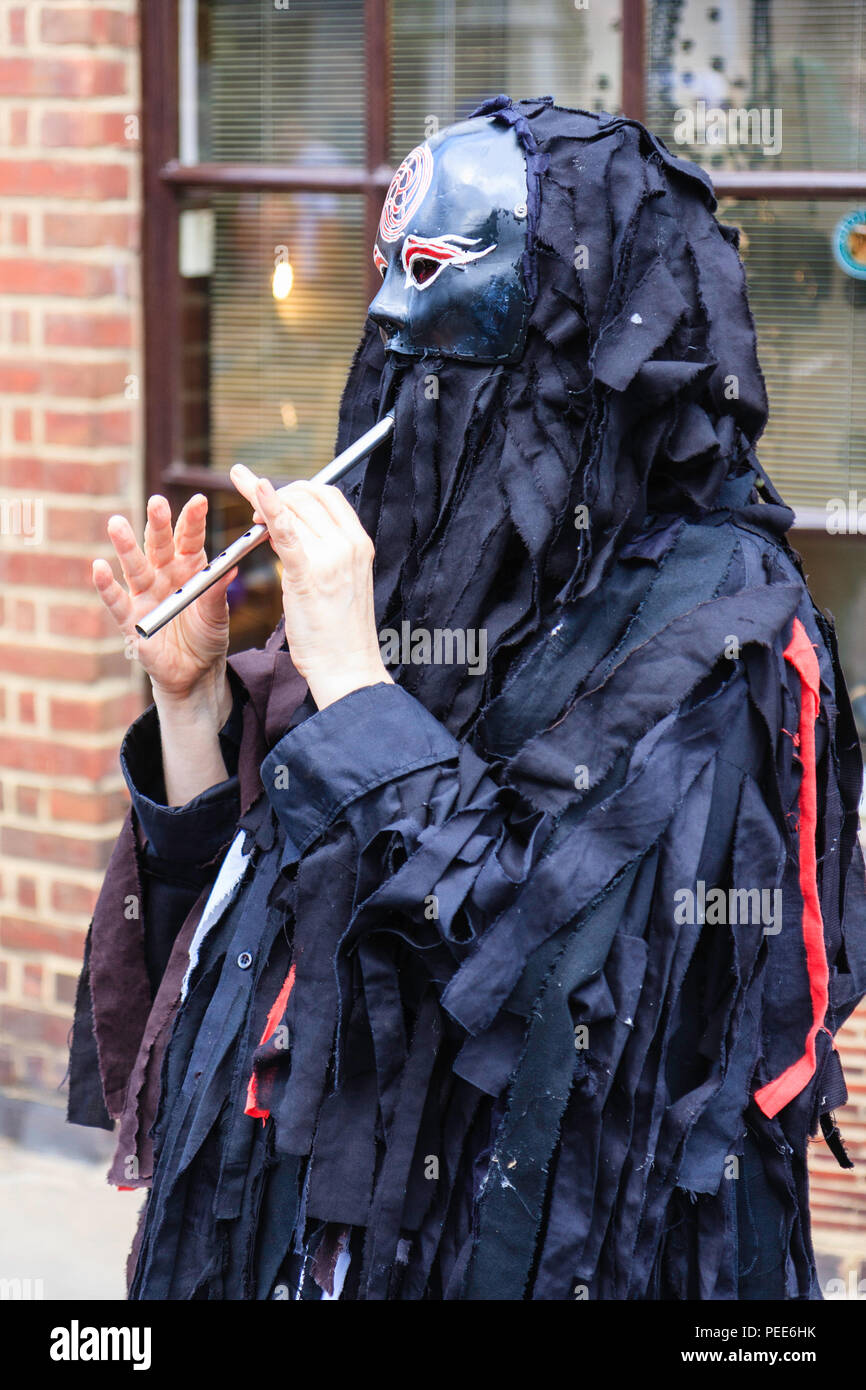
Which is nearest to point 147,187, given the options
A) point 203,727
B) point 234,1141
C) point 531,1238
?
point 203,727

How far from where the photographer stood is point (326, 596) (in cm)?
167

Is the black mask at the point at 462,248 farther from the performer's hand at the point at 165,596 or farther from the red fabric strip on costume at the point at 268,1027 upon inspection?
the red fabric strip on costume at the point at 268,1027

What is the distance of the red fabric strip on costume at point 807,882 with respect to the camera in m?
1.65

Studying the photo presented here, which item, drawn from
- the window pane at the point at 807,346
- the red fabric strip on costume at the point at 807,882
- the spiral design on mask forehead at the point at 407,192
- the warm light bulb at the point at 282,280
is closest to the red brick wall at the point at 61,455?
the warm light bulb at the point at 282,280

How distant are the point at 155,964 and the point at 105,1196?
170 cm

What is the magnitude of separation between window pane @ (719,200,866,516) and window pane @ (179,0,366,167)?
844 millimetres

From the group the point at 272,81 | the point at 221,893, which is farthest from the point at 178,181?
the point at 221,893

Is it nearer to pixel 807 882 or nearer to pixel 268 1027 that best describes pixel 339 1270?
pixel 268 1027

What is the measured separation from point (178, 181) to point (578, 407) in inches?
79.0

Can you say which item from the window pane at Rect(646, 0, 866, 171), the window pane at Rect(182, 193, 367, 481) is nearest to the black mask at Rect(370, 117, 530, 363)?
the window pane at Rect(646, 0, 866, 171)

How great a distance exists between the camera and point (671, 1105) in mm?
1613

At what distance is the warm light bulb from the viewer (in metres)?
3.38

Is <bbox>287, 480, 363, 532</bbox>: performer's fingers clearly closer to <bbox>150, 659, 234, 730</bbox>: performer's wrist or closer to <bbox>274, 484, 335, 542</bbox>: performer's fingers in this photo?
<bbox>274, 484, 335, 542</bbox>: performer's fingers
